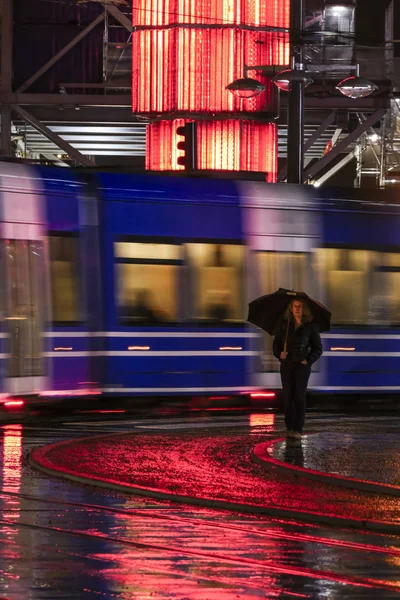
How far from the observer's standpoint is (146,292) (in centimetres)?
2159

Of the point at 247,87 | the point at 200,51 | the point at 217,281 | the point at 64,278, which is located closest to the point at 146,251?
the point at 217,281

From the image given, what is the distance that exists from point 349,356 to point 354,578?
14.5 metres

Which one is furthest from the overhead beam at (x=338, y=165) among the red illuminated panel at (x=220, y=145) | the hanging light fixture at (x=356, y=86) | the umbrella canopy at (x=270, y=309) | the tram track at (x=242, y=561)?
the tram track at (x=242, y=561)

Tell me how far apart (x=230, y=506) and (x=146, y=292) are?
33.3 feet

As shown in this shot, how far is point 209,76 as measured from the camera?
35.7 meters

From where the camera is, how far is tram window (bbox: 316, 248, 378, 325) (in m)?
22.9

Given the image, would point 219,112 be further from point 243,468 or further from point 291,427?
point 243,468

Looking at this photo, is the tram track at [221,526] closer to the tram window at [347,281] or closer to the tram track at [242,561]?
the tram track at [242,561]

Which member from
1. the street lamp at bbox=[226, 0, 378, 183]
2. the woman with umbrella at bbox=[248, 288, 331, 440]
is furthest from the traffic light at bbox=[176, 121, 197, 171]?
the woman with umbrella at bbox=[248, 288, 331, 440]

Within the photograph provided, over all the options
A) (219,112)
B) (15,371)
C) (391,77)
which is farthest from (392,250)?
(391,77)

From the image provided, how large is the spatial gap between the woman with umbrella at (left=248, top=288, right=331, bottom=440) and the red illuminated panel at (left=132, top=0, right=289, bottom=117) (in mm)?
19137

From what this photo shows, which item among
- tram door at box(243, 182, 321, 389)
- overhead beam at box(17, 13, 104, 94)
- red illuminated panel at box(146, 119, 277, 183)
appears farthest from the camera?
overhead beam at box(17, 13, 104, 94)

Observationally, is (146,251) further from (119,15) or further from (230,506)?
(119,15)

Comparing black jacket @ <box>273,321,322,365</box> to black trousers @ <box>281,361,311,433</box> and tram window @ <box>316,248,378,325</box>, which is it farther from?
tram window @ <box>316,248,378,325</box>
